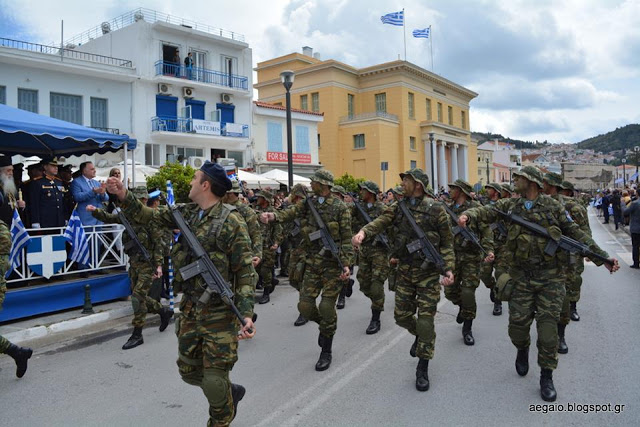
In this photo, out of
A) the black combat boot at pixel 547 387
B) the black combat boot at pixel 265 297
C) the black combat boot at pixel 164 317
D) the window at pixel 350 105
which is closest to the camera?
the black combat boot at pixel 547 387

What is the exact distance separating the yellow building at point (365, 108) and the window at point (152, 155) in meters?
19.9

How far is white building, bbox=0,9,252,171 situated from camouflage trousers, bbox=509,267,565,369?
22.6 meters

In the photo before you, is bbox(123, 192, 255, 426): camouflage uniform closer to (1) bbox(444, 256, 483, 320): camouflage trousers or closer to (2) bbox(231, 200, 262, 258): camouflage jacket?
(2) bbox(231, 200, 262, 258): camouflage jacket

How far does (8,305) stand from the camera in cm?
671

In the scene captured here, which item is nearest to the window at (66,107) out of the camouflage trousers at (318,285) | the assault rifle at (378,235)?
the assault rifle at (378,235)

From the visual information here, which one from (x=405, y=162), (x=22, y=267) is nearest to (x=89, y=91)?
(x=22, y=267)

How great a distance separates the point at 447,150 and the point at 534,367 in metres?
49.2

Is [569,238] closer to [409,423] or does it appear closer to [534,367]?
[534,367]

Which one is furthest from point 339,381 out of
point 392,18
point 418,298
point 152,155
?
point 392,18

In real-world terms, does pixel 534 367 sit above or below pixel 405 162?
below

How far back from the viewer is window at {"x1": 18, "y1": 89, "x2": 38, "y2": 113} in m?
21.1

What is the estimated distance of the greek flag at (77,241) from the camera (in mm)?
7676

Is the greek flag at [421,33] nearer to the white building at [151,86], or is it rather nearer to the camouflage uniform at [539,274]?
the white building at [151,86]

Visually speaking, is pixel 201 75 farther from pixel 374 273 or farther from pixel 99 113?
pixel 374 273
